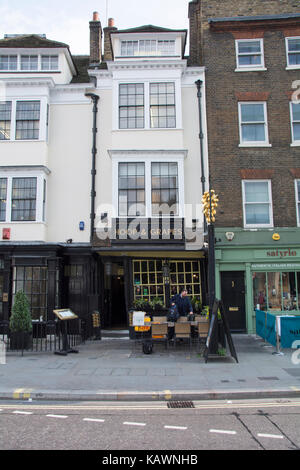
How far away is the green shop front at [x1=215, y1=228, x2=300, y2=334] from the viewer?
1513 cm

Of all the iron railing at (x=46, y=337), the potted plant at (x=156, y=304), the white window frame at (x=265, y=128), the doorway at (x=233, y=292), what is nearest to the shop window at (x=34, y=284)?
the iron railing at (x=46, y=337)

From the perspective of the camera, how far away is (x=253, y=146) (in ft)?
51.9

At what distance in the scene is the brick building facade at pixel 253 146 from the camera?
15.2 m

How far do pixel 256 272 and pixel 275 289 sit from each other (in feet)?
3.43

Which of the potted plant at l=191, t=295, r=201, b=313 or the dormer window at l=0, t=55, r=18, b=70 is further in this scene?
the dormer window at l=0, t=55, r=18, b=70

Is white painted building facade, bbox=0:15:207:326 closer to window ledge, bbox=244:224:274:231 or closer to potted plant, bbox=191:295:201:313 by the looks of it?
potted plant, bbox=191:295:201:313

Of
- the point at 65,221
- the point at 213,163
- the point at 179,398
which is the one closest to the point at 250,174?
the point at 213,163

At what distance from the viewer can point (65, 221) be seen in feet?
51.8

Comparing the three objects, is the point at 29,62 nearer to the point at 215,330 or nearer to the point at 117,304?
the point at 117,304

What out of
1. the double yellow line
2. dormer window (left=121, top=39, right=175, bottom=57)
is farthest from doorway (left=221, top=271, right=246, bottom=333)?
dormer window (left=121, top=39, right=175, bottom=57)

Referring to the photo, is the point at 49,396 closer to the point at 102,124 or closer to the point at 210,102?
the point at 102,124

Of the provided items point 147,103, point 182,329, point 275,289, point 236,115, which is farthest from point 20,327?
point 236,115

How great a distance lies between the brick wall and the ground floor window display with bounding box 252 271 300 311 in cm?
214

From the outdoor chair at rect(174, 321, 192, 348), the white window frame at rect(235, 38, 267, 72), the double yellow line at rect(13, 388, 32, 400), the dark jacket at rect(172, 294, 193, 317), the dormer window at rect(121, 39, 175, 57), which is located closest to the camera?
the double yellow line at rect(13, 388, 32, 400)
